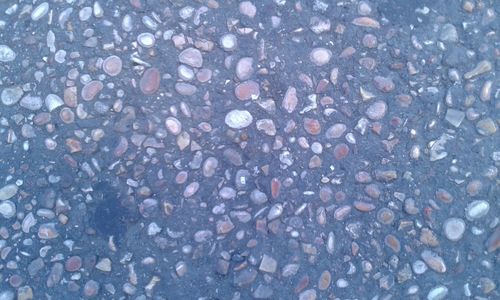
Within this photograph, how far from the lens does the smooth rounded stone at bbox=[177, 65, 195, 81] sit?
5.90ft

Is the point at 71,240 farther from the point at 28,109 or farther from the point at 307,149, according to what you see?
the point at 307,149

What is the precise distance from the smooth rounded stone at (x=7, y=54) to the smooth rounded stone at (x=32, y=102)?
0.14 metres

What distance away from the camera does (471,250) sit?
68.6 inches

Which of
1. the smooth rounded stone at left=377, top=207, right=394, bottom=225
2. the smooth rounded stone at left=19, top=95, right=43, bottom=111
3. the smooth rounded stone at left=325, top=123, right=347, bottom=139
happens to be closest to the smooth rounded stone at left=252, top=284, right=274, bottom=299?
the smooth rounded stone at left=377, top=207, right=394, bottom=225

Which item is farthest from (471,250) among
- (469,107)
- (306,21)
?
(306,21)

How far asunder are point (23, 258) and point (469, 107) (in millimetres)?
1405

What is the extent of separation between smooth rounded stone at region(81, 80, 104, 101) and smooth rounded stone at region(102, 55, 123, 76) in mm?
47

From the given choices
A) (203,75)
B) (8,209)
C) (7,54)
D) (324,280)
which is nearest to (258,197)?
(324,280)

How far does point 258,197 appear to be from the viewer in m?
1.74

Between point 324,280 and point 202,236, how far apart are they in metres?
0.37

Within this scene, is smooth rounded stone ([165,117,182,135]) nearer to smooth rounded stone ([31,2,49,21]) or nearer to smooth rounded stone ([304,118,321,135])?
smooth rounded stone ([304,118,321,135])

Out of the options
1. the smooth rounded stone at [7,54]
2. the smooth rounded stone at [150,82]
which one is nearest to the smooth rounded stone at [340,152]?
the smooth rounded stone at [150,82]

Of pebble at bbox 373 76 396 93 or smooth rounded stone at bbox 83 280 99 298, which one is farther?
pebble at bbox 373 76 396 93

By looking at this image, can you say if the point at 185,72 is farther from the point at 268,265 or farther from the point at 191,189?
the point at 268,265
